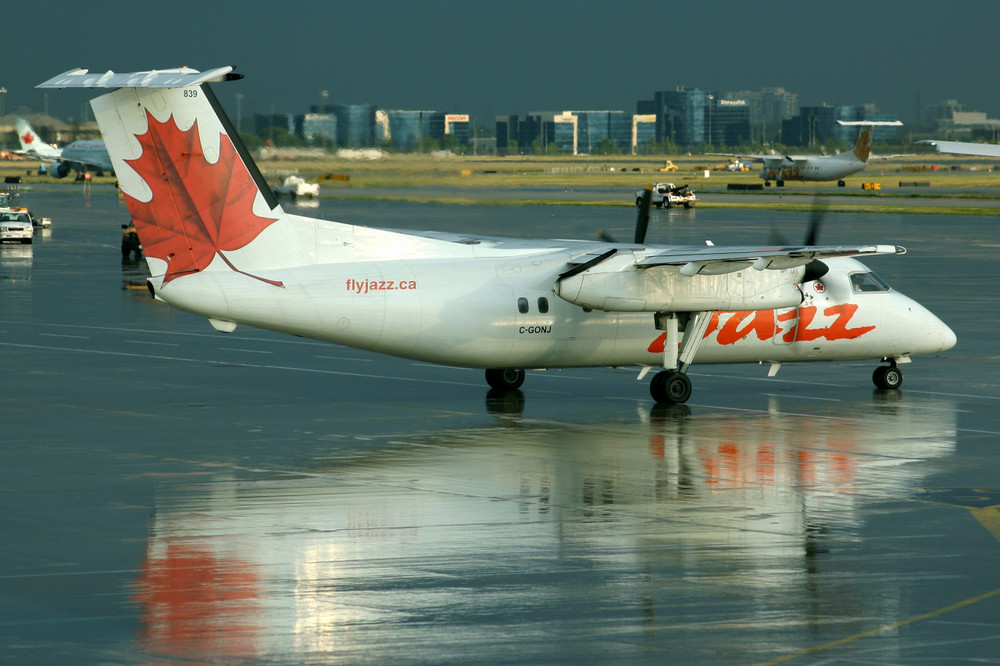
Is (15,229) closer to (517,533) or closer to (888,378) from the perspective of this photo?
(888,378)

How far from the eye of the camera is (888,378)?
2802cm

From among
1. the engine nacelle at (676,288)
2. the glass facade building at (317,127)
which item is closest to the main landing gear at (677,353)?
the engine nacelle at (676,288)

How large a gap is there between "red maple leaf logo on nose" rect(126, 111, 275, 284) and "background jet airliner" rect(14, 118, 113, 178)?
13170cm

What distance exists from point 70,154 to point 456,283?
146 m

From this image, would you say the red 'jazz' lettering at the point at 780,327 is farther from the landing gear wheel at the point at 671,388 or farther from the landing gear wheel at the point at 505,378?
the landing gear wheel at the point at 505,378

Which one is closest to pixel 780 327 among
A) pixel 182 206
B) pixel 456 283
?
pixel 456 283

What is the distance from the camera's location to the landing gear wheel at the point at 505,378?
90.1ft

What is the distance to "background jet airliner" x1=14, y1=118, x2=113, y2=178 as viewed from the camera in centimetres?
15650

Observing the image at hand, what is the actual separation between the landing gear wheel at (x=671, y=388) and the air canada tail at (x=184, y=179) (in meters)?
7.63

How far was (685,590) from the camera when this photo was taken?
44.2 ft

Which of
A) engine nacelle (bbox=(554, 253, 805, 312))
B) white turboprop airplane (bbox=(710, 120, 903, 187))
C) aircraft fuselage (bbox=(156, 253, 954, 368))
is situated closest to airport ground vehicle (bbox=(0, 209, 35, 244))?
aircraft fuselage (bbox=(156, 253, 954, 368))

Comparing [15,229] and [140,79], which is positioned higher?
[140,79]

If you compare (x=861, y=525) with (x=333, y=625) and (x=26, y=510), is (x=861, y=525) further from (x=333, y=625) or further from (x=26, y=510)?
(x=26, y=510)

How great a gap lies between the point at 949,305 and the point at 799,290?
64.1ft
